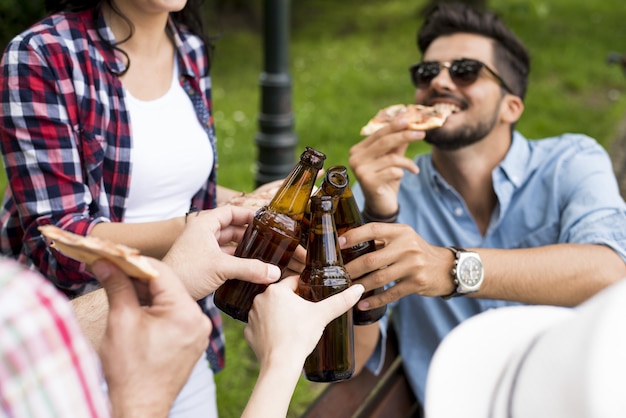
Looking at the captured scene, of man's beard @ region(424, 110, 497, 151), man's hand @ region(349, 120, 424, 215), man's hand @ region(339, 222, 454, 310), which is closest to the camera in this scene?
man's hand @ region(339, 222, 454, 310)

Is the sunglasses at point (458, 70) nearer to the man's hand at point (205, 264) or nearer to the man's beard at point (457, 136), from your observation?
the man's beard at point (457, 136)

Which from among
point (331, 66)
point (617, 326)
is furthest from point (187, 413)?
point (331, 66)

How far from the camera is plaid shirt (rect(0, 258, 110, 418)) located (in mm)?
855

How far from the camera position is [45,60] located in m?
2.13

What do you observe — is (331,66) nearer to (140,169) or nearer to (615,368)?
(140,169)

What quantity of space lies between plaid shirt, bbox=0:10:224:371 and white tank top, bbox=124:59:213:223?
0.05 metres

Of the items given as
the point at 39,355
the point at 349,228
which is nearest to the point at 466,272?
the point at 349,228

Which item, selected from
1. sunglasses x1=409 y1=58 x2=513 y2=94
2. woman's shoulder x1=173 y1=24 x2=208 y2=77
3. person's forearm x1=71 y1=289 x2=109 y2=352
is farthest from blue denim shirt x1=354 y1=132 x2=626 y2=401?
person's forearm x1=71 y1=289 x2=109 y2=352

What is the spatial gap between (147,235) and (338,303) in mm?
729

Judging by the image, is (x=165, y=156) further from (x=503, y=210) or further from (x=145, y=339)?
(x=503, y=210)

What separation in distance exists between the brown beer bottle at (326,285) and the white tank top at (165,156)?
2.76ft

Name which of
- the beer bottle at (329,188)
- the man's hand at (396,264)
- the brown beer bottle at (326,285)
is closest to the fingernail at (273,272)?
the brown beer bottle at (326,285)

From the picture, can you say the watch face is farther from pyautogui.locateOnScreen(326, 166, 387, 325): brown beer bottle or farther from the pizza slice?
the pizza slice

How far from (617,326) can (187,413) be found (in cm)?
189
